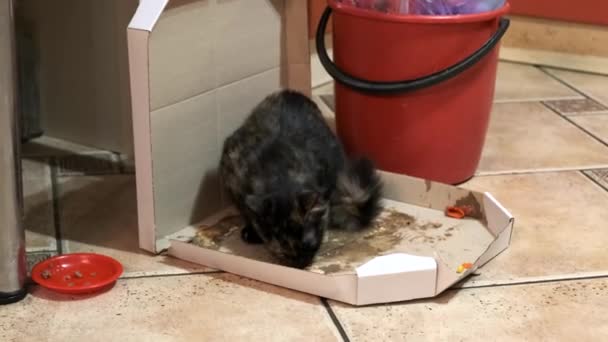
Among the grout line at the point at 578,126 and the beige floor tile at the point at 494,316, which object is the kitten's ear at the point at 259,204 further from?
the grout line at the point at 578,126

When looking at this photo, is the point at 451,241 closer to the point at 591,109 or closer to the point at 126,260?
the point at 126,260

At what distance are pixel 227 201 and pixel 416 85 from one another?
39cm

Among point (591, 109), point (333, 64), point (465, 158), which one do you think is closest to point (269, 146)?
point (333, 64)

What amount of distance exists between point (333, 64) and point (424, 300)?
1.79 ft

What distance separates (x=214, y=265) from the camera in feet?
3.79

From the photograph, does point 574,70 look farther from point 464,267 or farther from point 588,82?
point 464,267

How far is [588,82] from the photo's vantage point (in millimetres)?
2127

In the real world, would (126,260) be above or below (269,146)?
below

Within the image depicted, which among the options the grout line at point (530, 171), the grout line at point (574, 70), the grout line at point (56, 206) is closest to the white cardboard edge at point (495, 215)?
the grout line at point (530, 171)

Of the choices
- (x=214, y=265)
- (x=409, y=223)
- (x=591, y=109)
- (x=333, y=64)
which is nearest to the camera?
(x=214, y=265)

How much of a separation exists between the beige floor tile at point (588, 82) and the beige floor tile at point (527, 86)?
35 mm

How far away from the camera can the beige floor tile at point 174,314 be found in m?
1.00

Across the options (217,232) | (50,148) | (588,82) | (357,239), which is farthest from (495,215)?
(588,82)

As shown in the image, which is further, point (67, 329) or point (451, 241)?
point (451, 241)
